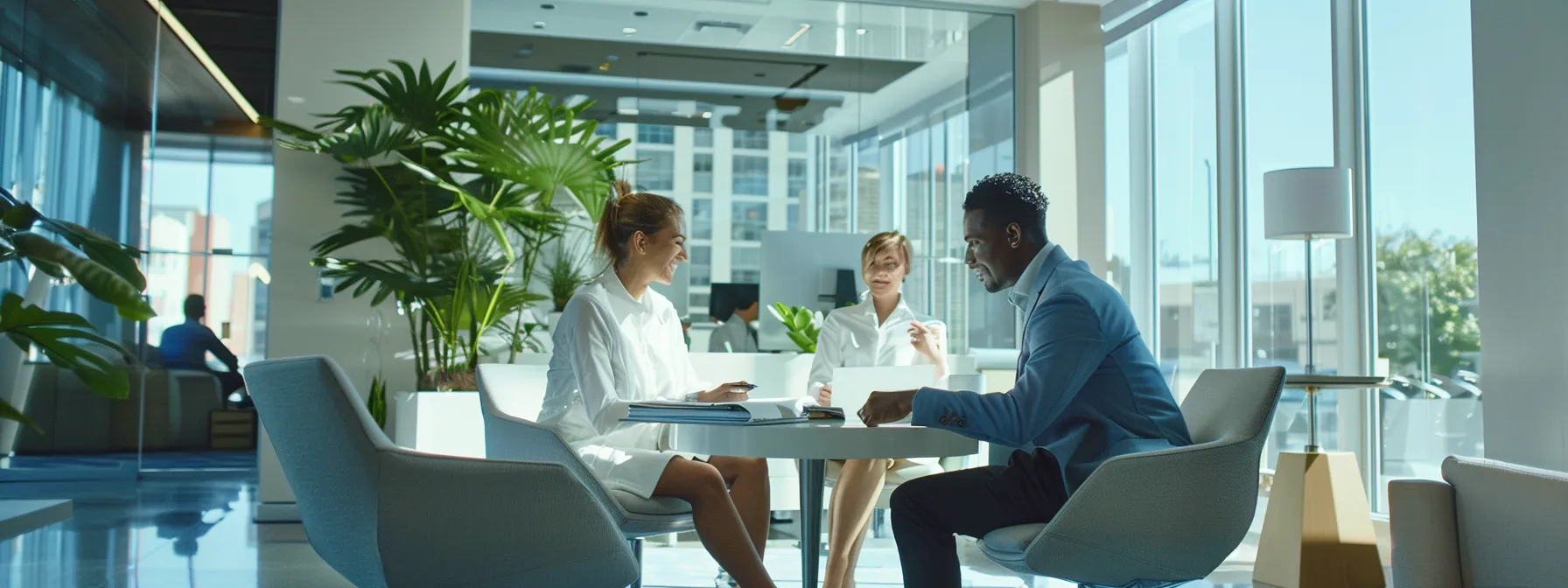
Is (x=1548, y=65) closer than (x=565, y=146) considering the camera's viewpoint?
Yes

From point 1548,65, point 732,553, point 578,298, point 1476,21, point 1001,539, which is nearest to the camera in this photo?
point 1001,539

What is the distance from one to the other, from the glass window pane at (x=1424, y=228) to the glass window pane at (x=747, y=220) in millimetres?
3009

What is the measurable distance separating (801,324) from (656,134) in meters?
1.93

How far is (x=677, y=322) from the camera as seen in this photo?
3352 millimetres

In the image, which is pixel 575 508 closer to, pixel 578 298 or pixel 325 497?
pixel 325 497

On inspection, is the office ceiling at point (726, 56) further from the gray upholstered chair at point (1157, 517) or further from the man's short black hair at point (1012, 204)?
the gray upholstered chair at point (1157, 517)

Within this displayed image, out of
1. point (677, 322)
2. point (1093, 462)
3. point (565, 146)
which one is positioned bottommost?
point (1093, 462)

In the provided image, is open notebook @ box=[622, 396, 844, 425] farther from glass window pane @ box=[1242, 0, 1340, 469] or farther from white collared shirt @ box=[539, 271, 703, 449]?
glass window pane @ box=[1242, 0, 1340, 469]

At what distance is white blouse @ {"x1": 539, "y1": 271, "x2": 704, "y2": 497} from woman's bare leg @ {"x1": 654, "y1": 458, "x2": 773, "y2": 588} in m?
0.04

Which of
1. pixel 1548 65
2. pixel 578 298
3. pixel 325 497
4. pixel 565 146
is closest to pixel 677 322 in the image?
pixel 578 298

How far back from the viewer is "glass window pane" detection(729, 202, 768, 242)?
6625mm

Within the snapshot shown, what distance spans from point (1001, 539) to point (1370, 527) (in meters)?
2.62

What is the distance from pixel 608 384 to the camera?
284 cm

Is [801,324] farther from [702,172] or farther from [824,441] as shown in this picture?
[824,441]
